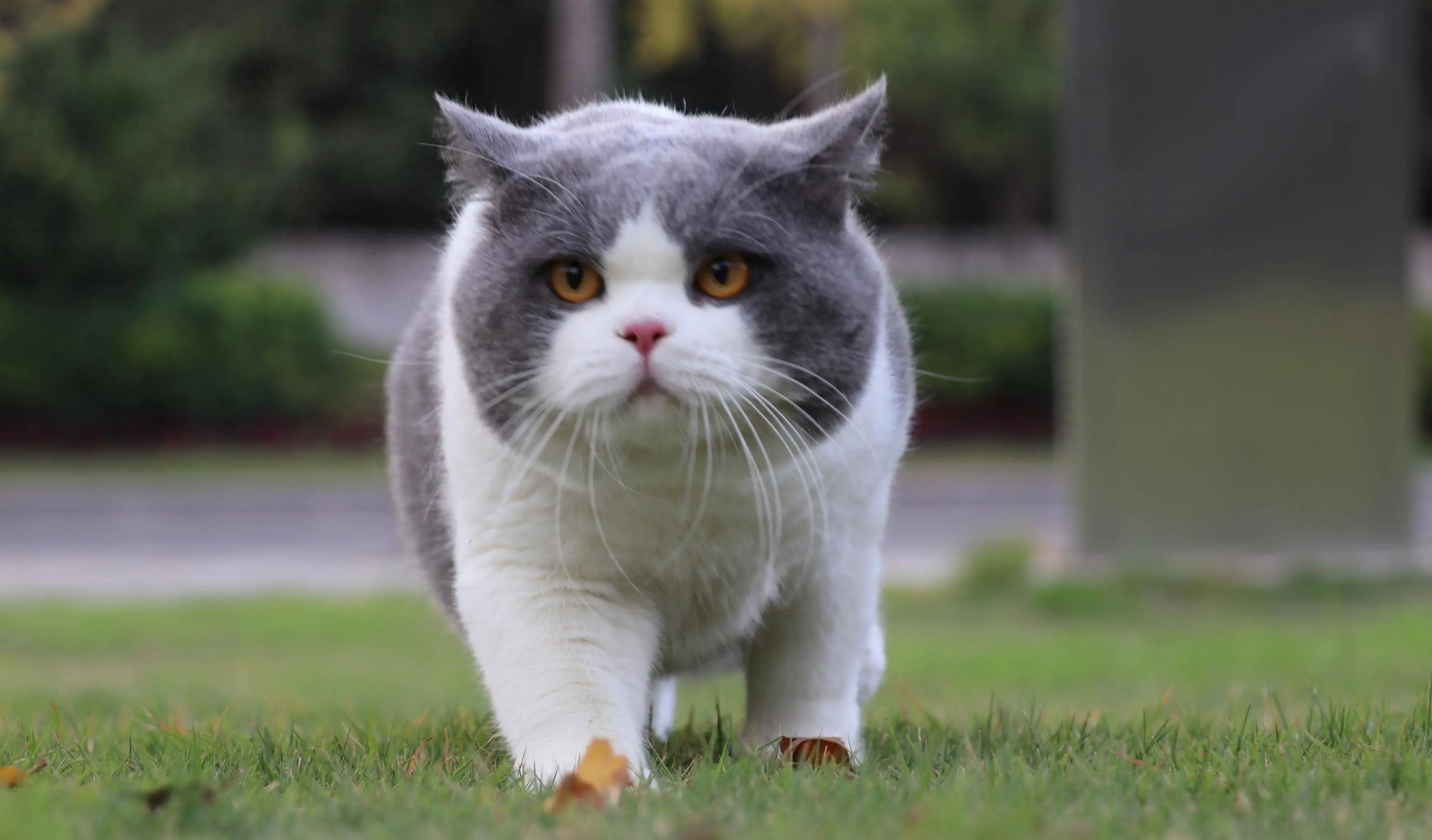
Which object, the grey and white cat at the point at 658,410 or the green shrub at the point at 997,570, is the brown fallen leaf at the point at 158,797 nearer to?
the grey and white cat at the point at 658,410

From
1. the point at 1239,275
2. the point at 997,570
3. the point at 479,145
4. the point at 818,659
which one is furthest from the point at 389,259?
the point at 479,145

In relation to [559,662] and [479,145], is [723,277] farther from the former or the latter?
[559,662]

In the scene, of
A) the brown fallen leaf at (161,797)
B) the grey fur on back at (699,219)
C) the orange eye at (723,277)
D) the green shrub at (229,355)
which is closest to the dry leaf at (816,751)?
the grey fur on back at (699,219)

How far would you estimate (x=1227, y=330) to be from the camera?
30.2 feet

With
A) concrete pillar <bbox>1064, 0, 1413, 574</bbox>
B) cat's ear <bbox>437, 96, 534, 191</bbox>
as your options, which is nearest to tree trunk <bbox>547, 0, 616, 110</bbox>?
concrete pillar <bbox>1064, 0, 1413, 574</bbox>

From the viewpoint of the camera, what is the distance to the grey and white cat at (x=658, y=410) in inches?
108

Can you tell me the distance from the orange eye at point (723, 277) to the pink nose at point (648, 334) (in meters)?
0.16

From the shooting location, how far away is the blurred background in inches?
368

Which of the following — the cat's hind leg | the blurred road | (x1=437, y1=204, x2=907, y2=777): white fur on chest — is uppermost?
(x1=437, y1=204, x2=907, y2=777): white fur on chest

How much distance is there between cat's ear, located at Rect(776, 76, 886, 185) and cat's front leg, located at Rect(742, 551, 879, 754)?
2.71 ft

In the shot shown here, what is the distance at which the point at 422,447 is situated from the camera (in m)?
3.66

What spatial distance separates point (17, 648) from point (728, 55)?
2107 cm

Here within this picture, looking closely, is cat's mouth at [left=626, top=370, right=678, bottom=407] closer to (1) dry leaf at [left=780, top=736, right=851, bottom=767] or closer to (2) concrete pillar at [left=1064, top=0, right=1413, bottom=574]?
(1) dry leaf at [left=780, top=736, right=851, bottom=767]

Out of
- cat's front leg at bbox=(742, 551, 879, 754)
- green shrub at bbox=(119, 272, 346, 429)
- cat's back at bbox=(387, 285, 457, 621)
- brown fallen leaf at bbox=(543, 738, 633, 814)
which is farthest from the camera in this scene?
green shrub at bbox=(119, 272, 346, 429)
